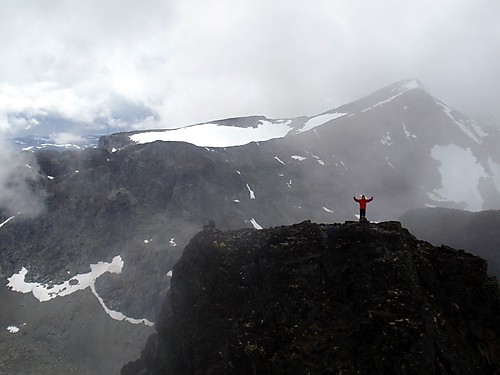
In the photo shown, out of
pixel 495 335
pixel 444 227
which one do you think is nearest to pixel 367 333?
pixel 495 335

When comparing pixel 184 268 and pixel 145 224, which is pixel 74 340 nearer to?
pixel 145 224

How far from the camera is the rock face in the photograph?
26.7m

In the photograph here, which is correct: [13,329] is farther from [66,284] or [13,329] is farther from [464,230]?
[464,230]

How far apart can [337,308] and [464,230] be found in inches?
2912

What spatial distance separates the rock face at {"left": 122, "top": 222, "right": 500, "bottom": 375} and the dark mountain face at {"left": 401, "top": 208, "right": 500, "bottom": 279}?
51054 mm

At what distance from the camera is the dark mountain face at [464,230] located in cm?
8175

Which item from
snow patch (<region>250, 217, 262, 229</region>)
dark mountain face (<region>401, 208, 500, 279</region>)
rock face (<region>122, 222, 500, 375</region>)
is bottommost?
snow patch (<region>250, 217, 262, 229</region>)

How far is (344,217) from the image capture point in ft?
618

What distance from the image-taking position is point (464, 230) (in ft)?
305

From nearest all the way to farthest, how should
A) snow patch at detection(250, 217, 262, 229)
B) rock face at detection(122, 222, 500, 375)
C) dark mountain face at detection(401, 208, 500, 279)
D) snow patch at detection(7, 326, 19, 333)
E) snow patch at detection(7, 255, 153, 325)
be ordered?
1. rock face at detection(122, 222, 500, 375)
2. dark mountain face at detection(401, 208, 500, 279)
3. snow patch at detection(7, 326, 19, 333)
4. snow patch at detection(7, 255, 153, 325)
5. snow patch at detection(250, 217, 262, 229)

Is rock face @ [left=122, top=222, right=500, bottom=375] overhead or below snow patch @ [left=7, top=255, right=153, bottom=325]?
overhead

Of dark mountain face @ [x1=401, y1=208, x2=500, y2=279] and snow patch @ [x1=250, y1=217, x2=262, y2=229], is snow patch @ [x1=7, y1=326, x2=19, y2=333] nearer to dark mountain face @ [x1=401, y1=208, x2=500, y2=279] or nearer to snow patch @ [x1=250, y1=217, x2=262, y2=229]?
snow patch @ [x1=250, y1=217, x2=262, y2=229]

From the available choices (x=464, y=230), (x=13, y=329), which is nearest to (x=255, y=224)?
(x=13, y=329)

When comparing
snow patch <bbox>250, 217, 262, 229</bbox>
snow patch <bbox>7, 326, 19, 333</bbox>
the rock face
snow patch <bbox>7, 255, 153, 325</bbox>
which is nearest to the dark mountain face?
the rock face
